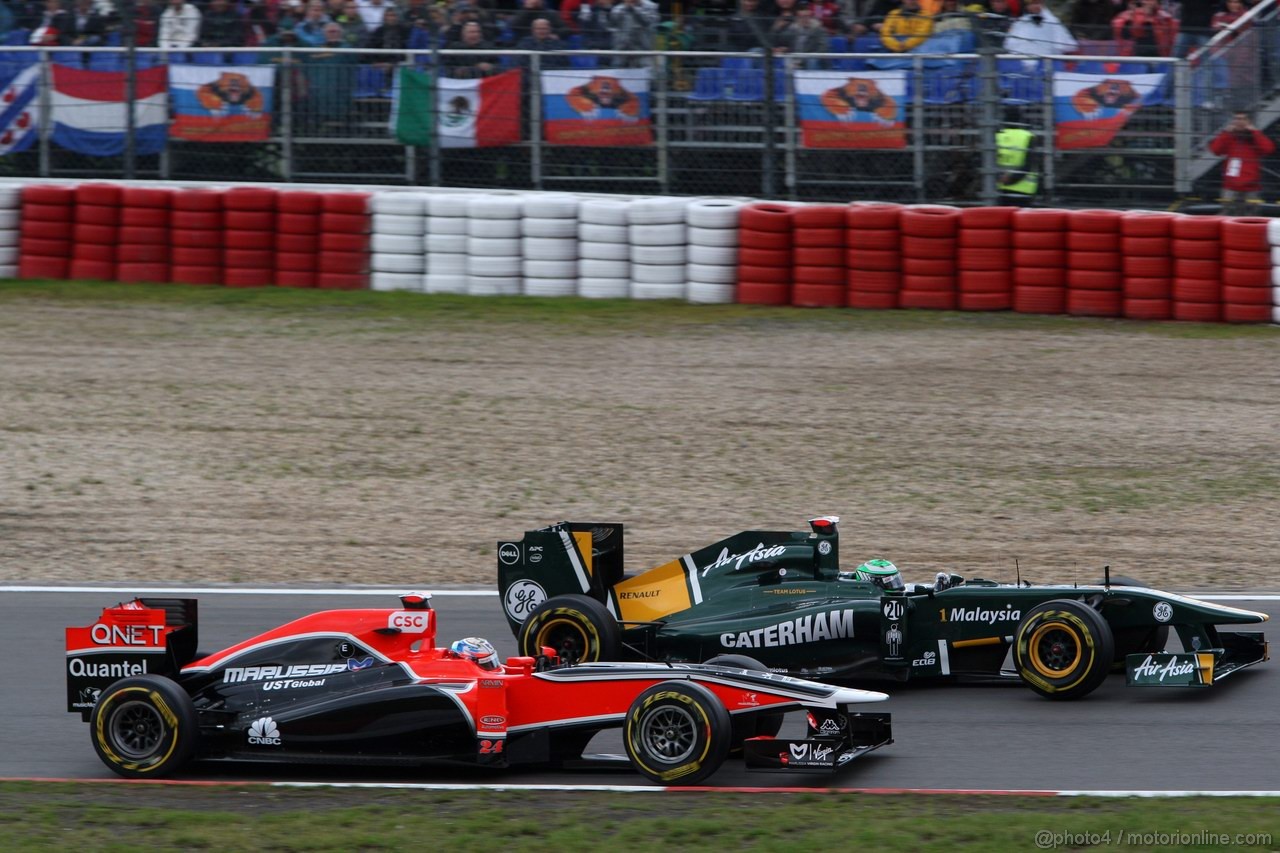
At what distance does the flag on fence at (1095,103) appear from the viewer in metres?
16.0

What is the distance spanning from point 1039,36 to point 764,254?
3.30m

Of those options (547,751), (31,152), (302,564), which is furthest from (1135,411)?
(31,152)

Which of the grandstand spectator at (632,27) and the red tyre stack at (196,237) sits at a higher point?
the grandstand spectator at (632,27)

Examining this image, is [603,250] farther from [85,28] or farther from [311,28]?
[85,28]

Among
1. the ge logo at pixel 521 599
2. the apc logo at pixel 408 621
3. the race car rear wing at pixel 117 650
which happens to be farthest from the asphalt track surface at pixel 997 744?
the ge logo at pixel 521 599

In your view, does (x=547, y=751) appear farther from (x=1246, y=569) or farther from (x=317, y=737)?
(x=1246, y=569)

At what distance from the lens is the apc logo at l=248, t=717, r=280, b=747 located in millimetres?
6949

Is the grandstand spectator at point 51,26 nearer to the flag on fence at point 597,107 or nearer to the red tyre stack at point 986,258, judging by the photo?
the flag on fence at point 597,107

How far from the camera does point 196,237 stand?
18.0 meters

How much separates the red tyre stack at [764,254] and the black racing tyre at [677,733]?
33.9 feet

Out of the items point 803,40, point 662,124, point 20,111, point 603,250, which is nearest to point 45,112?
point 20,111

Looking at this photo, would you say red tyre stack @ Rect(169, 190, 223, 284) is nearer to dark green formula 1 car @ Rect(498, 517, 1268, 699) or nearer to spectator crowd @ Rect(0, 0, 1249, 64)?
spectator crowd @ Rect(0, 0, 1249, 64)

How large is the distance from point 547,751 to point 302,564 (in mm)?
4404

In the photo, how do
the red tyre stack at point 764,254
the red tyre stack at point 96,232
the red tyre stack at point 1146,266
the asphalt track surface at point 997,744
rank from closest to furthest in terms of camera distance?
1. the asphalt track surface at point 997,744
2. the red tyre stack at point 1146,266
3. the red tyre stack at point 764,254
4. the red tyre stack at point 96,232
